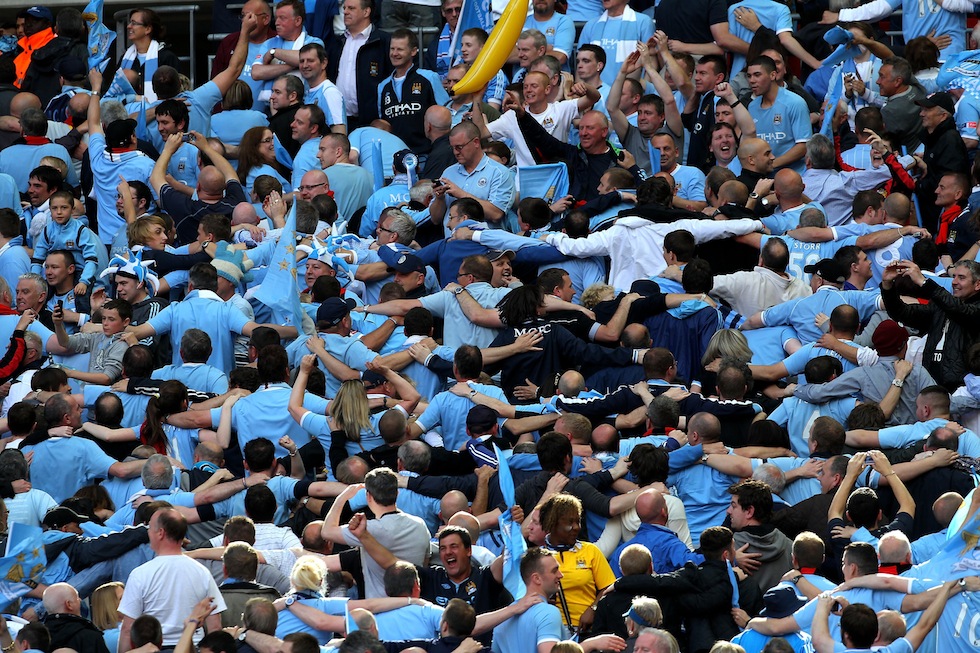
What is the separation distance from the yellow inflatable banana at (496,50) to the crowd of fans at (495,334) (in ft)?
0.64

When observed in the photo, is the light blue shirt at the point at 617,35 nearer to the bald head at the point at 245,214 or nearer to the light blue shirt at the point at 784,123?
the light blue shirt at the point at 784,123

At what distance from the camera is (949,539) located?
9047mm

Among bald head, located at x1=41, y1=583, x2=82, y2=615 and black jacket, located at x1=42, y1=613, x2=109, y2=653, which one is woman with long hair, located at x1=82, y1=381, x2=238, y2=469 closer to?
bald head, located at x1=41, y1=583, x2=82, y2=615

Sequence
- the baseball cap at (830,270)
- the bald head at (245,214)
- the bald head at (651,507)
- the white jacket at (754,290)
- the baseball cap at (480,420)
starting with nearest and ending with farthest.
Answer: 1. the bald head at (651,507)
2. the baseball cap at (480,420)
3. the baseball cap at (830,270)
4. the white jacket at (754,290)
5. the bald head at (245,214)

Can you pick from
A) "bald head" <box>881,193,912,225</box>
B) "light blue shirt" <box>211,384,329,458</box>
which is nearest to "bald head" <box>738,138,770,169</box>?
"bald head" <box>881,193,912,225</box>

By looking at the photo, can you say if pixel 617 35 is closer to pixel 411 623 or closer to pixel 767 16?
pixel 767 16

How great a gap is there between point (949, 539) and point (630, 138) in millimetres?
7448

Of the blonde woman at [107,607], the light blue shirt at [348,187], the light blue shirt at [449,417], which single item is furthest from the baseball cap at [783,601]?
the light blue shirt at [348,187]

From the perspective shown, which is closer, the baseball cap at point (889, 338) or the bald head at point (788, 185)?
the baseball cap at point (889, 338)

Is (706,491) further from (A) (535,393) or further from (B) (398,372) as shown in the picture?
(B) (398,372)

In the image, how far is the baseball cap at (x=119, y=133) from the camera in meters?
15.5

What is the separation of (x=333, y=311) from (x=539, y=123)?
11.8 ft

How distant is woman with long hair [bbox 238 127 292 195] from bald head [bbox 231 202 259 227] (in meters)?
1.16

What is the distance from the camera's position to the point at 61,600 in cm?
952
